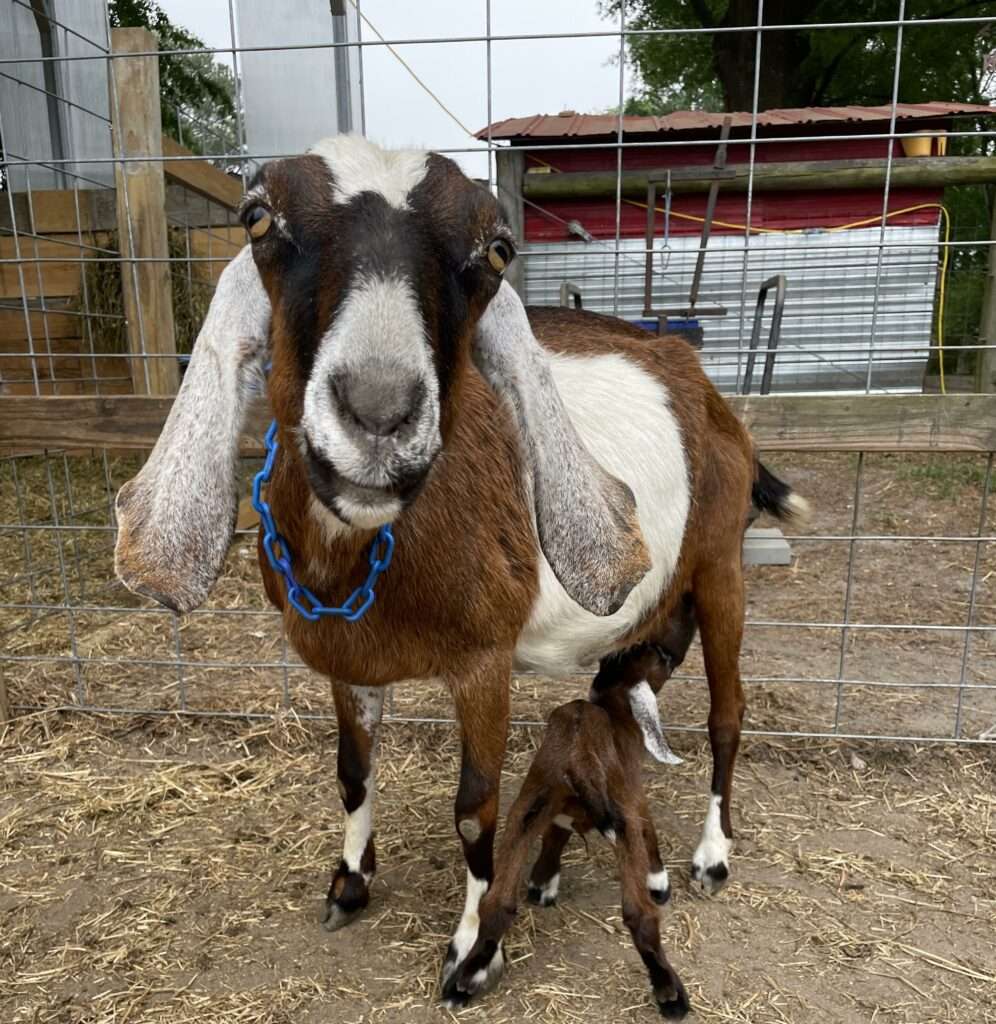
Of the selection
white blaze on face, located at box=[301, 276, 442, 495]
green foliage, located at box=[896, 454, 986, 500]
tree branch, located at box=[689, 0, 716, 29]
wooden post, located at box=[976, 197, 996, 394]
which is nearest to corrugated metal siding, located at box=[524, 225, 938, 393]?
wooden post, located at box=[976, 197, 996, 394]

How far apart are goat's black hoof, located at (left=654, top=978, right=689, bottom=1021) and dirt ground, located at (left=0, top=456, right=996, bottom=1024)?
0.22 feet

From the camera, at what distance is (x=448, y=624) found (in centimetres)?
174

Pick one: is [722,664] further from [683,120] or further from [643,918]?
[683,120]

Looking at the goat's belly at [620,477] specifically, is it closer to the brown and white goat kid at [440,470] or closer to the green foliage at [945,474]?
the brown and white goat kid at [440,470]

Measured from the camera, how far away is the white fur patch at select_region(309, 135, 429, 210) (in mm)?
1233

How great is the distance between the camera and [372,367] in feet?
3.59

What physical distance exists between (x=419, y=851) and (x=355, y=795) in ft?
1.31

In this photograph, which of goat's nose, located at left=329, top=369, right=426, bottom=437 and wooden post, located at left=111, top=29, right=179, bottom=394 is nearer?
goat's nose, located at left=329, top=369, right=426, bottom=437

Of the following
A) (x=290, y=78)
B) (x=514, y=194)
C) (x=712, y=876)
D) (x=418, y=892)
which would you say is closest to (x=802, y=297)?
(x=514, y=194)

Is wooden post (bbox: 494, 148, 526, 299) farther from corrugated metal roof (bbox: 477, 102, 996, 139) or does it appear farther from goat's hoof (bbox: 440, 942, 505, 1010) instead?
goat's hoof (bbox: 440, 942, 505, 1010)

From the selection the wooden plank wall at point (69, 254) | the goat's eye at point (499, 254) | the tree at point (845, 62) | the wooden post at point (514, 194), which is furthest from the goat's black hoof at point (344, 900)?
the tree at point (845, 62)

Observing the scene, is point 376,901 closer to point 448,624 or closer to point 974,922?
point 448,624

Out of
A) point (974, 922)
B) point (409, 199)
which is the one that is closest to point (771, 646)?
point (974, 922)

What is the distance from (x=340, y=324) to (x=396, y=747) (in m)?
2.19
